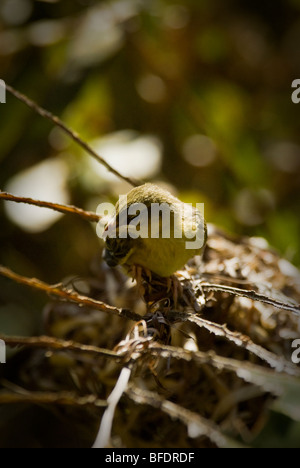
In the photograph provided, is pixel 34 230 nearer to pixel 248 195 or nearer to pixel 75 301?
pixel 248 195

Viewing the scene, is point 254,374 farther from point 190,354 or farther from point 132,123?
point 132,123

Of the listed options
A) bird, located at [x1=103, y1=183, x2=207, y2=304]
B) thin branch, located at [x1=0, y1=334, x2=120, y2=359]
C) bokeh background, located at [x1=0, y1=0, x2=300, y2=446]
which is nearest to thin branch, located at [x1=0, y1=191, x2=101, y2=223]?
bird, located at [x1=103, y1=183, x2=207, y2=304]

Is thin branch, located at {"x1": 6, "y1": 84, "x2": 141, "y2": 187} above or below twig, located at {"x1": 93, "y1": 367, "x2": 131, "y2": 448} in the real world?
above

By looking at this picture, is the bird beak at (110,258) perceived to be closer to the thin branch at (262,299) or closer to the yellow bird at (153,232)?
the yellow bird at (153,232)

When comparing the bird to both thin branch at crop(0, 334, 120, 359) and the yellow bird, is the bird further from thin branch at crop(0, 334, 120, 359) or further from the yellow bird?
thin branch at crop(0, 334, 120, 359)

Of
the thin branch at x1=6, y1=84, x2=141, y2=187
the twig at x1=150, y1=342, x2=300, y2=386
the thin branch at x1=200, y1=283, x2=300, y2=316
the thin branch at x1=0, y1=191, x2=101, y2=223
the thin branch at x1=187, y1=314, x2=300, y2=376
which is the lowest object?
the twig at x1=150, y1=342, x2=300, y2=386

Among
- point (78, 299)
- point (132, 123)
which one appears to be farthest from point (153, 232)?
point (132, 123)

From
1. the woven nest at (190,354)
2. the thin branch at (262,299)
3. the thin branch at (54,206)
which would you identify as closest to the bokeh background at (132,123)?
the woven nest at (190,354)
